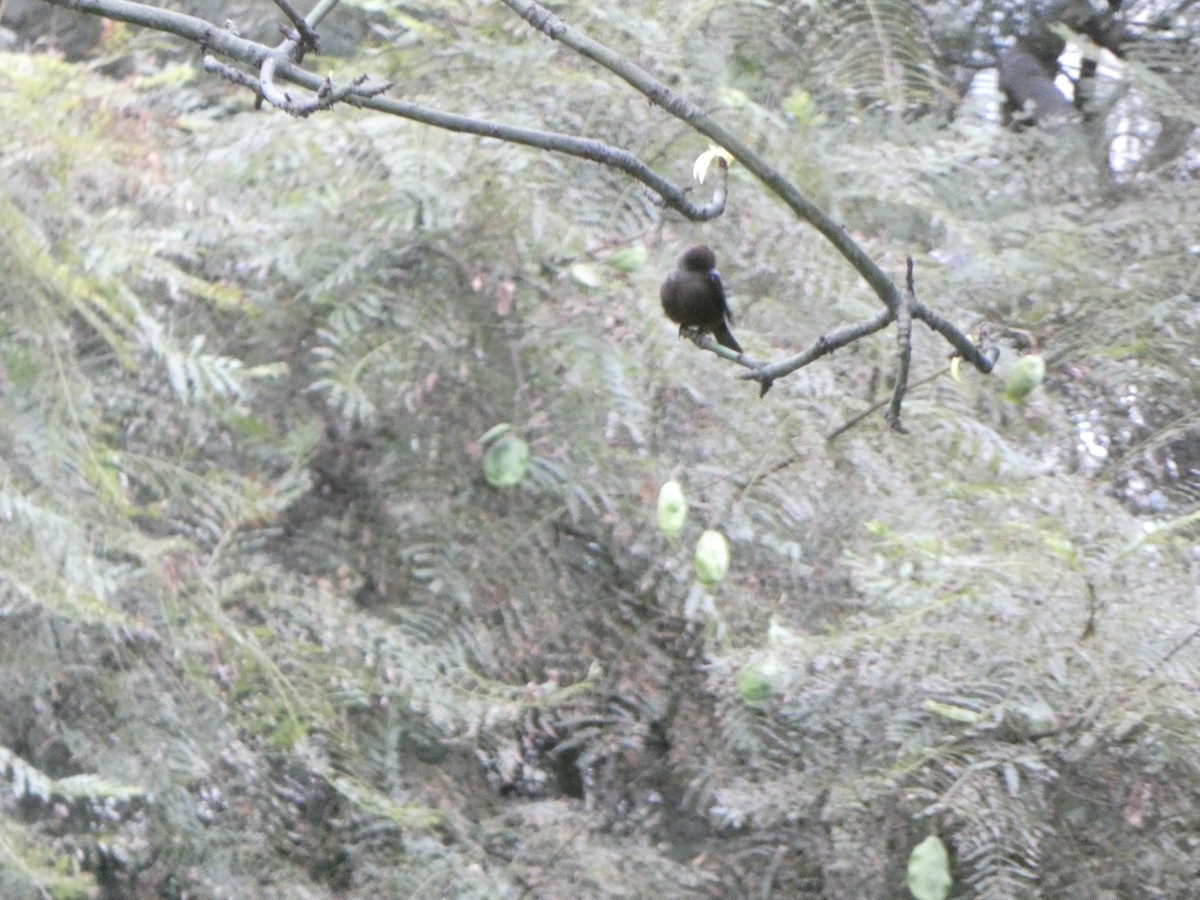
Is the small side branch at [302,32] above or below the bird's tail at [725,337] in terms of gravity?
above

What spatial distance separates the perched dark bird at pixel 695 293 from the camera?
108 cm

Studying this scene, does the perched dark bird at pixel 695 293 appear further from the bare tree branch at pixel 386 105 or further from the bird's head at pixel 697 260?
the bare tree branch at pixel 386 105

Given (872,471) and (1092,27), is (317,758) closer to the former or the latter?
(872,471)

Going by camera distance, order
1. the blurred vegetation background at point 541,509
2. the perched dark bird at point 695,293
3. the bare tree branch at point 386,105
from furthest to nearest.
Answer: the blurred vegetation background at point 541,509 → the perched dark bird at point 695,293 → the bare tree branch at point 386,105

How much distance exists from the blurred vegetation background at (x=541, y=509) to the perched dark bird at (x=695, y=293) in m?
0.35

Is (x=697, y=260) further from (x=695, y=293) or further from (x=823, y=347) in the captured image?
(x=823, y=347)

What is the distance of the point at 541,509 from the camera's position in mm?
1752

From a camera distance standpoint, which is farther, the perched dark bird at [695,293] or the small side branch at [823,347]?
the perched dark bird at [695,293]

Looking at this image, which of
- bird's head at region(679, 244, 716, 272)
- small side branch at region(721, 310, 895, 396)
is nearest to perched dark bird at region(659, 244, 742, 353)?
bird's head at region(679, 244, 716, 272)

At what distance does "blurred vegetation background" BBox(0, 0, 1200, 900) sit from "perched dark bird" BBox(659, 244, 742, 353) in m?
0.35

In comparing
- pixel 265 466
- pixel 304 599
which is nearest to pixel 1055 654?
pixel 304 599

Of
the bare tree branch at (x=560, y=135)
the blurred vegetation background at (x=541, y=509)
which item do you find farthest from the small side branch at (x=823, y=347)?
the blurred vegetation background at (x=541, y=509)

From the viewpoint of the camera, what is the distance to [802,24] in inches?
79.7

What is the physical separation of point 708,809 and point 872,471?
490 millimetres
